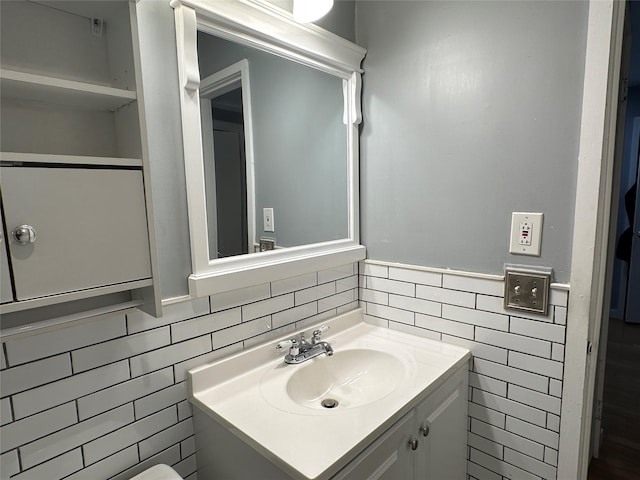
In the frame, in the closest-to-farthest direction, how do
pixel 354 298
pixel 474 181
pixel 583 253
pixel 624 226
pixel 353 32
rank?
pixel 583 253 < pixel 474 181 < pixel 353 32 < pixel 354 298 < pixel 624 226

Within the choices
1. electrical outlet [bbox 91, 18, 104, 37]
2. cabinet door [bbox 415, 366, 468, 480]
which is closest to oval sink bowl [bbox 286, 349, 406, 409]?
cabinet door [bbox 415, 366, 468, 480]

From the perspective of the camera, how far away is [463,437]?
1392 millimetres

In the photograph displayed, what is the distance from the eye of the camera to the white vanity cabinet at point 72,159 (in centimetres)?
68

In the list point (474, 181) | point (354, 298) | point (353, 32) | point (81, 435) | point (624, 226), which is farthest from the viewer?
point (624, 226)

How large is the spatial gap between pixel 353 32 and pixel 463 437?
1.70 meters

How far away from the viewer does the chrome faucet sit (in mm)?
1296

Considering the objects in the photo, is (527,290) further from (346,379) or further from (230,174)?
(230,174)


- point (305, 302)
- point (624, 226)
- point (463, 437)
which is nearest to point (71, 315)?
point (305, 302)

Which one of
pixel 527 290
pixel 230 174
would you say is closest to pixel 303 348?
pixel 230 174

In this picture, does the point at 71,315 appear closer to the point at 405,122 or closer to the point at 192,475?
the point at 192,475

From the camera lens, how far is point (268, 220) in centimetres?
135

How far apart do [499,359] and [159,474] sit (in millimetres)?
1150

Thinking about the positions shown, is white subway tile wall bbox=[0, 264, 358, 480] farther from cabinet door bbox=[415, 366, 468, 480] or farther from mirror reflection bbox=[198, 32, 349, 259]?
cabinet door bbox=[415, 366, 468, 480]

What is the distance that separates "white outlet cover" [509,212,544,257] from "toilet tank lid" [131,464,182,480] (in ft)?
4.06
